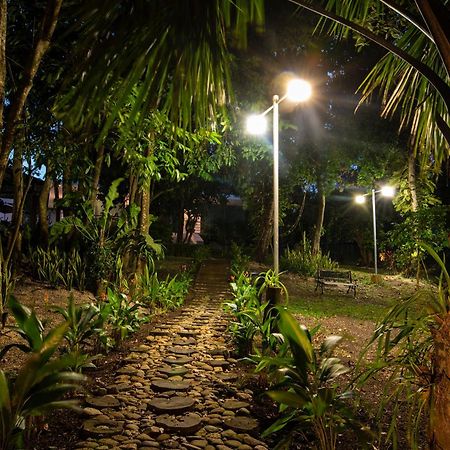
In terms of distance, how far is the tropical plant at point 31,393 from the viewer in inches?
72.2

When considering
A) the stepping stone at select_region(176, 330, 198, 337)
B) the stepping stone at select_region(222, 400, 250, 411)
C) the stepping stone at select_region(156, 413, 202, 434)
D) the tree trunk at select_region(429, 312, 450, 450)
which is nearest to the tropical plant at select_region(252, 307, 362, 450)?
the tree trunk at select_region(429, 312, 450, 450)

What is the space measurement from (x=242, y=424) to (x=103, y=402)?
3.96 ft

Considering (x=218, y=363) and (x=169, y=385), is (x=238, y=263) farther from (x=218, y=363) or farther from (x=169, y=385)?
(x=169, y=385)

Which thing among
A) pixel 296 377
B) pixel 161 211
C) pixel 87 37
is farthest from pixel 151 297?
pixel 161 211

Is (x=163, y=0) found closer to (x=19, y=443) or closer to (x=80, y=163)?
Result: (x=19, y=443)

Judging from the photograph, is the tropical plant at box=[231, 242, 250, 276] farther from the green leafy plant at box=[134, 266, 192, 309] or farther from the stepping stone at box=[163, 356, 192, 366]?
the stepping stone at box=[163, 356, 192, 366]

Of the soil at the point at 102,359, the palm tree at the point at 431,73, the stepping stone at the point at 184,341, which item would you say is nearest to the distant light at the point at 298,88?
the palm tree at the point at 431,73

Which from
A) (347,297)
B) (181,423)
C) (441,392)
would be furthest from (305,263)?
(441,392)

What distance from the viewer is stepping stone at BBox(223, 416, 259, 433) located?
3.02 metres

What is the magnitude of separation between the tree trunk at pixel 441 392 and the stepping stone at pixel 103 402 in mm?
2474

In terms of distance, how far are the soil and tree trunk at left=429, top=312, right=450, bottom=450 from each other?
0.76m

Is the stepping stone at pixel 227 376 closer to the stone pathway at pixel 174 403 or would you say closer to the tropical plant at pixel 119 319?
the stone pathway at pixel 174 403

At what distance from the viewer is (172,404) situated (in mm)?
3391

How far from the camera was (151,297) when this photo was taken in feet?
25.6
